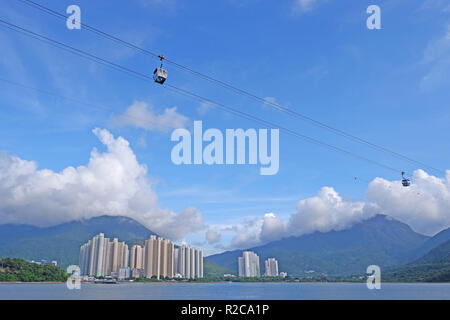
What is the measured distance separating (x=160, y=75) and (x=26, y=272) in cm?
13108

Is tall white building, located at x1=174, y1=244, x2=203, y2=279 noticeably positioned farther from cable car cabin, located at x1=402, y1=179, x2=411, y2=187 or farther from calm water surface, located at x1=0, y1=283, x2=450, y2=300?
cable car cabin, located at x1=402, y1=179, x2=411, y2=187

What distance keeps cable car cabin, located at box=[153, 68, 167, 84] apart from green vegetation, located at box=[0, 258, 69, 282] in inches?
5078

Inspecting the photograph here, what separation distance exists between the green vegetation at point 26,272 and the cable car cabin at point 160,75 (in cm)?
12898

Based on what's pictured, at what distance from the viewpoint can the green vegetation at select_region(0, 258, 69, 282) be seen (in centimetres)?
11949

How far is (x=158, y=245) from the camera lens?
17500 centimetres

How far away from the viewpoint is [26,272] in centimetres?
12238

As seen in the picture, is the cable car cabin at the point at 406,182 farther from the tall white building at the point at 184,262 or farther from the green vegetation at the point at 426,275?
the tall white building at the point at 184,262

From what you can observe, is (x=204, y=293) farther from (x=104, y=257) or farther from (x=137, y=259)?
(x=104, y=257)

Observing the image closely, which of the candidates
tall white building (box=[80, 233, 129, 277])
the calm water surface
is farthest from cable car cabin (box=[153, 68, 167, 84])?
tall white building (box=[80, 233, 129, 277])

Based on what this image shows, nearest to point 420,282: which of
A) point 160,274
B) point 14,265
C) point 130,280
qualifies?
point 160,274

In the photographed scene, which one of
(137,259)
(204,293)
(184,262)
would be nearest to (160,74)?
(204,293)

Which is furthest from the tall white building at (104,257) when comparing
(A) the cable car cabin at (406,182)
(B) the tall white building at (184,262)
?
(A) the cable car cabin at (406,182)

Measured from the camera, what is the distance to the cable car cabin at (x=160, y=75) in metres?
15.4
